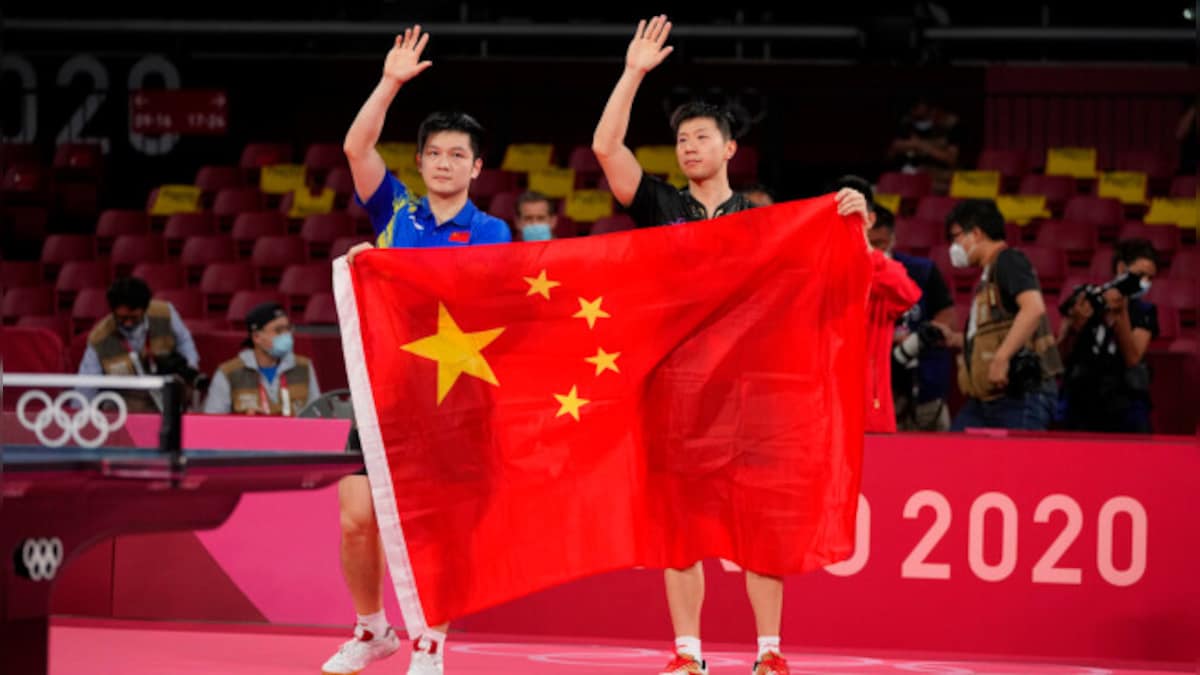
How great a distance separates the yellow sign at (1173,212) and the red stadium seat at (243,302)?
21.0ft

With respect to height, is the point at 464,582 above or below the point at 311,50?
below

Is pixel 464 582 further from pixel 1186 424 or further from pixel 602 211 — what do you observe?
pixel 602 211

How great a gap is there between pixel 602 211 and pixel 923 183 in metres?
2.61

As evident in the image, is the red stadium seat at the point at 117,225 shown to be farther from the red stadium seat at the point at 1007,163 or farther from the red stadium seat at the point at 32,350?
the red stadium seat at the point at 1007,163

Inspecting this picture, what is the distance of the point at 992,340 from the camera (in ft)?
24.2

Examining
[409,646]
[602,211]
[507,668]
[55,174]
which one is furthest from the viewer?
[55,174]

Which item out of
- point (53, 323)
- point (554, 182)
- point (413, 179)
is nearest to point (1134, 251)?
point (554, 182)

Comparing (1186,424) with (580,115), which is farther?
(580,115)

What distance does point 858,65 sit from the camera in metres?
16.3

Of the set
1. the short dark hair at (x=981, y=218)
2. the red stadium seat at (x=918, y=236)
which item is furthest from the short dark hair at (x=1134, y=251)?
the red stadium seat at (x=918, y=236)

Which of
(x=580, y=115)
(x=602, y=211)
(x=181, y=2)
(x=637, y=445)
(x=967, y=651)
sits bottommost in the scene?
(x=967, y=651)

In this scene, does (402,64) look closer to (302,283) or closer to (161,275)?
(302,283)

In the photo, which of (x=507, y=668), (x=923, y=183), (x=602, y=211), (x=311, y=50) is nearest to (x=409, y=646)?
(x=507, y=668)

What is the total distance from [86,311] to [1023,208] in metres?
6.75
